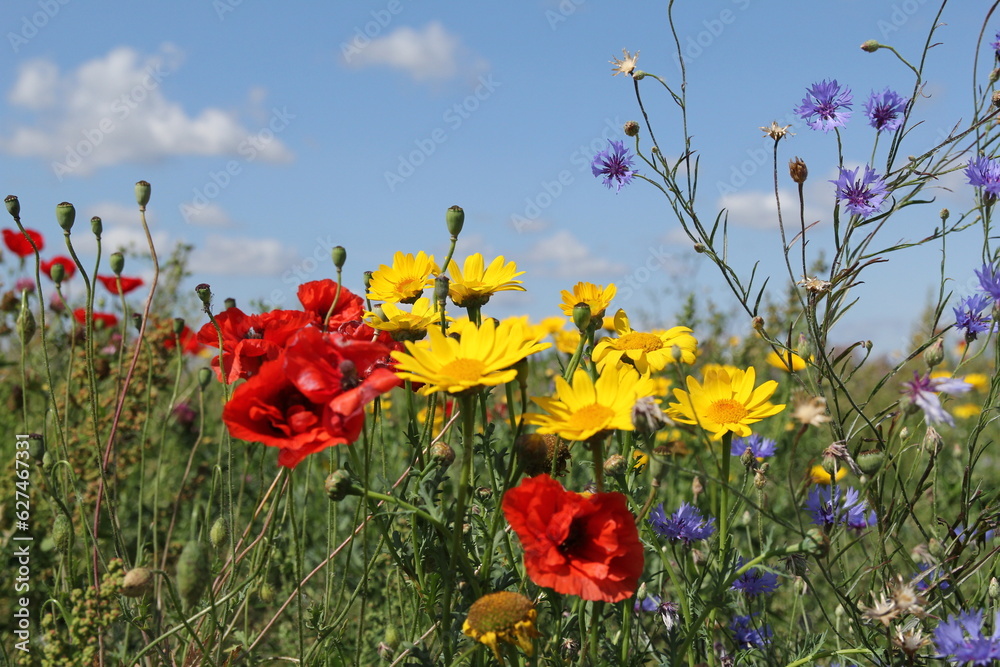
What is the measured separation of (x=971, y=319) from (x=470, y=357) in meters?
1.01

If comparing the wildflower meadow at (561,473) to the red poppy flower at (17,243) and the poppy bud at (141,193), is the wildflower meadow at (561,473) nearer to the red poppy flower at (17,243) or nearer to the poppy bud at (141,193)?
the poppy bud at (141,193)

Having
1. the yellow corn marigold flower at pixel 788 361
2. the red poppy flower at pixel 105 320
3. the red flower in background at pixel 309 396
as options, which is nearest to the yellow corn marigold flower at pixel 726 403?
the yellow corn marigold flower at pixel 788 361

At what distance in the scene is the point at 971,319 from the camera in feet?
4.94

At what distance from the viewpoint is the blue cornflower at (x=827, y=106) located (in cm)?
158

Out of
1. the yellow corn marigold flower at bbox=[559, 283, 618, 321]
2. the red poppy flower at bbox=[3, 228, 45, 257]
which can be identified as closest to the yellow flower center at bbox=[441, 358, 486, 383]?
the yellow corn marigold flower at bbox=[559, 283, 618, 321]

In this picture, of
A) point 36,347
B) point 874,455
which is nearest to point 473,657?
point 874,455

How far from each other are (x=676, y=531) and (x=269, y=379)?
33.0 inches

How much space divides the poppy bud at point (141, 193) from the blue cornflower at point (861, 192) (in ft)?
4.49

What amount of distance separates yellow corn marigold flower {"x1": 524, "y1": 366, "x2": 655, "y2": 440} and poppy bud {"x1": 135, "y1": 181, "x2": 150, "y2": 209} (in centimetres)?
100

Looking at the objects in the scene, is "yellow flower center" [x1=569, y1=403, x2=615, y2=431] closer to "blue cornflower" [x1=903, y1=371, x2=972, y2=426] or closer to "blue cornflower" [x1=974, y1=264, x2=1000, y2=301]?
"blue cornflower" [x1=903, y1=371, x2=972, y2=426]

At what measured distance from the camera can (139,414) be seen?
2945 mm

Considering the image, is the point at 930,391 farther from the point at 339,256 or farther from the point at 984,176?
the point at 339,256

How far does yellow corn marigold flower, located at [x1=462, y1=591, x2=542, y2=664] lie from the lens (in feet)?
3.31

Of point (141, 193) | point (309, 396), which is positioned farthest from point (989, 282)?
point (141, 193)
